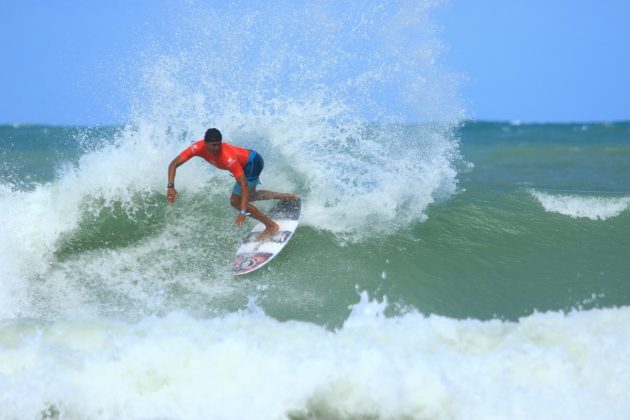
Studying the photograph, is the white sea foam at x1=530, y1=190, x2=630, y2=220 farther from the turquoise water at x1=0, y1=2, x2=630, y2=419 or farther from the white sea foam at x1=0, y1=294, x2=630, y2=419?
the white sea foam at x1=0, y1=294, x2=630, y2=419

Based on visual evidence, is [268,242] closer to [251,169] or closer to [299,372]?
[251,169]

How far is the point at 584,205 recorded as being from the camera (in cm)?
915

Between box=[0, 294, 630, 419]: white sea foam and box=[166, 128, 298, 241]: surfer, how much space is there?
5.61ft

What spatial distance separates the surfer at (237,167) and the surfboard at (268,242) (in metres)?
0.10

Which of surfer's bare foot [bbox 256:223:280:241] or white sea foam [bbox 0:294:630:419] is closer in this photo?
white sea foam [bbox 0:294:630:419]

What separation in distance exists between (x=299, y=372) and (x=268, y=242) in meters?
2.72

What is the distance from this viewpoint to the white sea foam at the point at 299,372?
14.3 feet

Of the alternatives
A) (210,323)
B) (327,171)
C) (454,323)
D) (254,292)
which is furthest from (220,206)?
(454,323)

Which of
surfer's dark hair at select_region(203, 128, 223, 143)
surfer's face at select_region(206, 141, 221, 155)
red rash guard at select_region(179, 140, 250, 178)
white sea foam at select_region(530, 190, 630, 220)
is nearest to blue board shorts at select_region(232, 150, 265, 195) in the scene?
red rash guard at select_region(179, 140, 250, 178)

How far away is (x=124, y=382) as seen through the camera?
447 centimetres

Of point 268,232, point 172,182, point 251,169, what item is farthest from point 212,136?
point 268,232

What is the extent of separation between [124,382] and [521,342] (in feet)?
10.2

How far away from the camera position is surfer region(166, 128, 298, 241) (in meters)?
6.45

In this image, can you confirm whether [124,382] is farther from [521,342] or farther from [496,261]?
[496,261]
